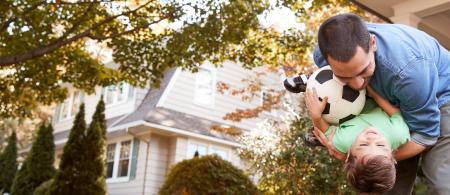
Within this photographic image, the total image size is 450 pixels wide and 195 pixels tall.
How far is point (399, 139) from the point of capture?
257 centimetres

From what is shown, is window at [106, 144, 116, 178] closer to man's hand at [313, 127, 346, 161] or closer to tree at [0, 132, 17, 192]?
tree at [0, 132, 17, 192]

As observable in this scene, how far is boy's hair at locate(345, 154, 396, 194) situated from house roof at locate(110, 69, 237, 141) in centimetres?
1281

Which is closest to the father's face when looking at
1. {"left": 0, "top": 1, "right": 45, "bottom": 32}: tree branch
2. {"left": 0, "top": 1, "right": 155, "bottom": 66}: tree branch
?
{"left": 0, "top": 1, "right": 155, "bottom": 66}: tree branch

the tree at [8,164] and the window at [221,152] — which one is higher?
the window at [221,152]

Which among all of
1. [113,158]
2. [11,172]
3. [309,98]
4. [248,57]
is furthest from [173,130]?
[309,98]

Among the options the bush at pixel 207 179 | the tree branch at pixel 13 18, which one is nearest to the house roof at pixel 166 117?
the tree branch at pixel 13 18

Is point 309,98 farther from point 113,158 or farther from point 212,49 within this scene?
point 113,158

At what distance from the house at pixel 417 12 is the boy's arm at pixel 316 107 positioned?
3.95 metres

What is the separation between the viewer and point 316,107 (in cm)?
281

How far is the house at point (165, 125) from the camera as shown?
15.7 metres

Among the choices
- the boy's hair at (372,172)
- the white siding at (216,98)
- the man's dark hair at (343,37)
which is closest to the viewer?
the man's dark hair at (343,37)

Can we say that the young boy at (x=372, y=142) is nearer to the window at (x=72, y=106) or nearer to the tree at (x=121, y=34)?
the tree at (x=121, y=34)

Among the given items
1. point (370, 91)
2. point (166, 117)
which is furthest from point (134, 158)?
point (370, 91)

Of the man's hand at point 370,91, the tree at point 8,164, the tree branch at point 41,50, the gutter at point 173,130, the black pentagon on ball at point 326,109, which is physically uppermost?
the tree branch at point 41,50
